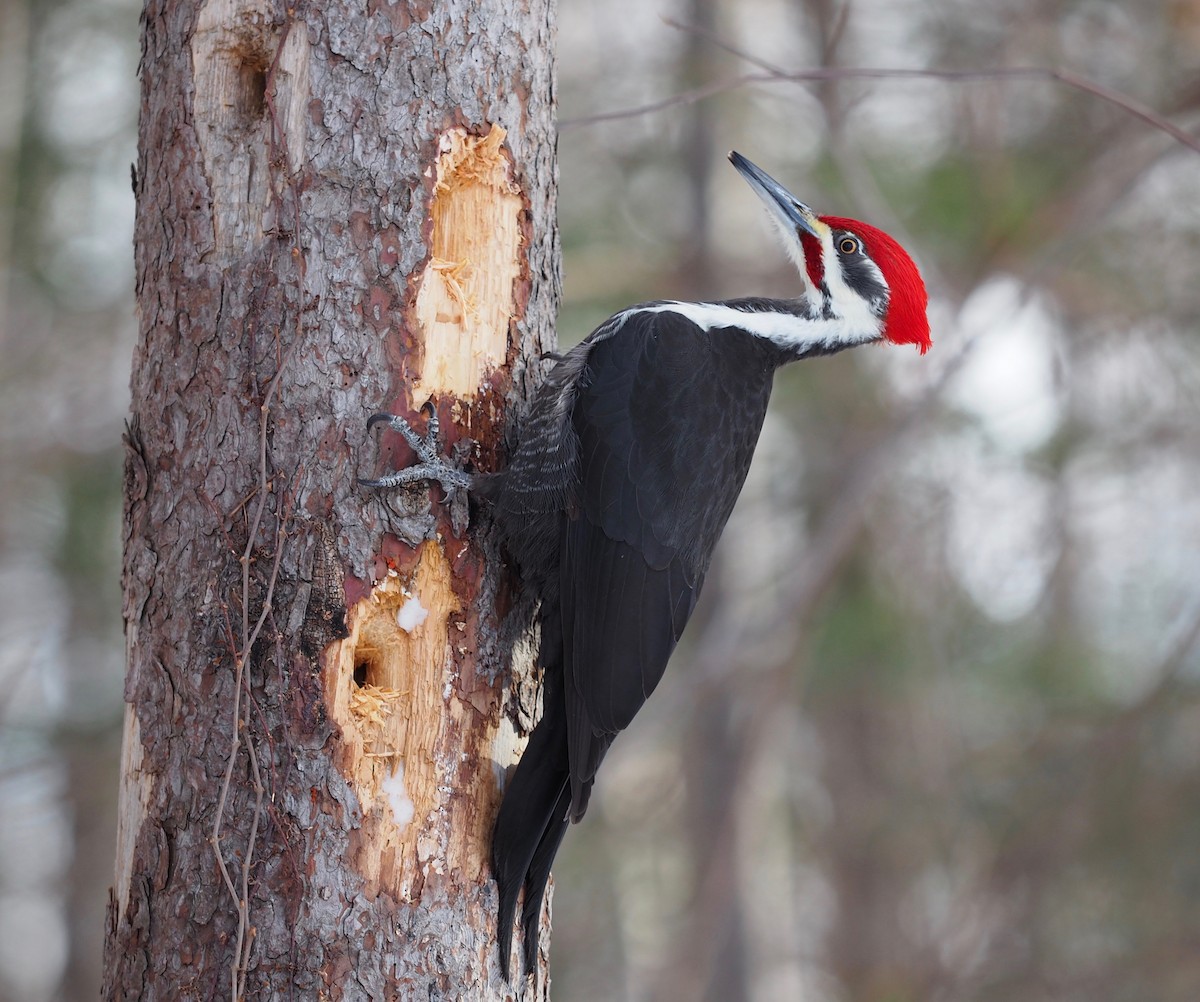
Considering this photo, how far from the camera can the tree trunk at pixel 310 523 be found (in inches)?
80.8

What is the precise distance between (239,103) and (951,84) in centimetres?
492

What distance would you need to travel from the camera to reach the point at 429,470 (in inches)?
89.7

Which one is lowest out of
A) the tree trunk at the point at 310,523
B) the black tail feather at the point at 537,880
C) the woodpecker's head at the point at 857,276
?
the black tail feather at the point at 537,880

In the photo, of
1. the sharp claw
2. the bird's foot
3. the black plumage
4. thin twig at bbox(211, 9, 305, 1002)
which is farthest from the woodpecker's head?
thin twig at bbox(211, 9, 305, 1002)

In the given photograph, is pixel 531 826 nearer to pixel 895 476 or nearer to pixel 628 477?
pixel 628 477

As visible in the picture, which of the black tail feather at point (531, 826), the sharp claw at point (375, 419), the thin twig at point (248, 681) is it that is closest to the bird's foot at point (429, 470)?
the sharp claw at point (375, 419)

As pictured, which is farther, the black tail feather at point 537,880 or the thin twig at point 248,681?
the black tail feather at point 537,880

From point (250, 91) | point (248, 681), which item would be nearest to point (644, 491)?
point (248, 681)

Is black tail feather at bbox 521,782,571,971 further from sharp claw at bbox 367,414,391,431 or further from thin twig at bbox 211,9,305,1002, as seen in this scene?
sharp claw at bbox 367,414,391,431

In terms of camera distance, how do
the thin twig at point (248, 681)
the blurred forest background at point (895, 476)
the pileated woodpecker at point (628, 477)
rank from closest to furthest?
1. the thin twig at point (248, 681)
2. the pileated woodpecker at point (628, 477)
3. the blurred forest background at point (895, 476)

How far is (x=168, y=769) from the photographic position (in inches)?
83.0

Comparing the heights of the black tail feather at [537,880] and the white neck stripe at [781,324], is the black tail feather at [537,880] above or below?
below

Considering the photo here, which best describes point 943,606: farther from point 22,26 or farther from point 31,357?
point 22,26

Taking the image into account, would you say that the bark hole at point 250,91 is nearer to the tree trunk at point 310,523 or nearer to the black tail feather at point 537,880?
the tree trunk at point 310,523
